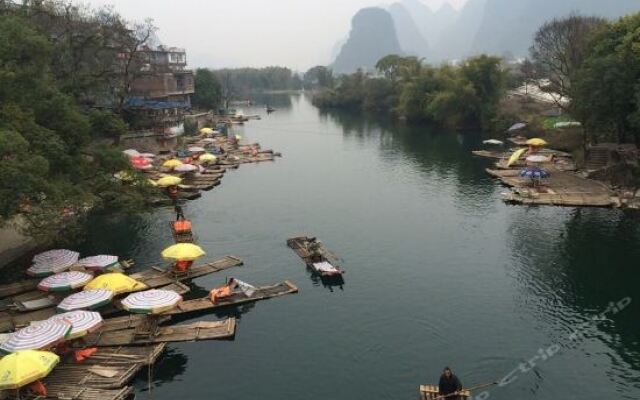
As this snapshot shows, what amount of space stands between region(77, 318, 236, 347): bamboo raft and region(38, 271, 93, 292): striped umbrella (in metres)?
4.88

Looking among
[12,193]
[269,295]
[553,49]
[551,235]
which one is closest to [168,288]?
[269,295]

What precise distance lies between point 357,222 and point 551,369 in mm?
26610

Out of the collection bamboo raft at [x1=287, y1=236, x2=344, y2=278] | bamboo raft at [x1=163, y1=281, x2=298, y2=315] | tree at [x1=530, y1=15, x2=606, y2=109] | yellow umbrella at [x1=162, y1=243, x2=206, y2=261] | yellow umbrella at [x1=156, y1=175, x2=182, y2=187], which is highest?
tree at [x1=530, y1=15, x2=606, y2=109]

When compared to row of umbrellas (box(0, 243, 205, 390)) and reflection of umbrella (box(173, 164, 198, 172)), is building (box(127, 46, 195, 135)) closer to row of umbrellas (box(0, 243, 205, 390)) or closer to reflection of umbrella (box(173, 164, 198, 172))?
reflection of umbrella (box(173, 164, 198, 172))

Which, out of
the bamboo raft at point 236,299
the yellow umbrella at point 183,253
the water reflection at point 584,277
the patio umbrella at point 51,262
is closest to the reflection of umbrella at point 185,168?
the patio umbrella at point 51,262

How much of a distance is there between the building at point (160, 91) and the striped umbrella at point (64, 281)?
49.7 meters

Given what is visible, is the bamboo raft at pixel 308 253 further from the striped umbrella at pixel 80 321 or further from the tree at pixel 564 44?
the tree at pixel 564 44

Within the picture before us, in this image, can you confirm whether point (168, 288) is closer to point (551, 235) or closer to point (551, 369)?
point (551, 369)

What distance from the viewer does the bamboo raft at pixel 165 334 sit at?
1141 inches

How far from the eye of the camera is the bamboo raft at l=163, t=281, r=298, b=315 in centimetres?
3316

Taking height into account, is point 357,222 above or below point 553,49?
below

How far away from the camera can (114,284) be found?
32.8m

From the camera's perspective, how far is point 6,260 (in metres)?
40.3

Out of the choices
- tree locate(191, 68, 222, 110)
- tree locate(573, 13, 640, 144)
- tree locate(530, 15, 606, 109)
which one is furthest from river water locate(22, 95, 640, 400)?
tree locate(191, 68, 222, 110)
